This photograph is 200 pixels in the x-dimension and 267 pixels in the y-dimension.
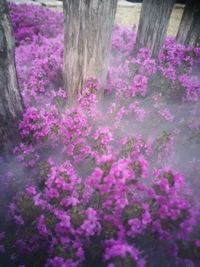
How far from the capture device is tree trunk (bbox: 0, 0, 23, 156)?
8.51 ft

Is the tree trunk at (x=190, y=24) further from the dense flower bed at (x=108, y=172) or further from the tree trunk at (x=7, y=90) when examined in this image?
the tree trunk at (x=7, y=90)

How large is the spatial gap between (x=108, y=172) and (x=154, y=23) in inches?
114

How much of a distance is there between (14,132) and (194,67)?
3.85m

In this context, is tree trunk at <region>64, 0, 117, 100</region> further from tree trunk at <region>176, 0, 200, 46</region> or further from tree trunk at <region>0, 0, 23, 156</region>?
tree trunk at <region>176, 0, 200, 46</region>

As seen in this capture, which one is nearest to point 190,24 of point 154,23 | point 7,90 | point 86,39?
point 154,23

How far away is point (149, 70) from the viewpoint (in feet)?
13.5

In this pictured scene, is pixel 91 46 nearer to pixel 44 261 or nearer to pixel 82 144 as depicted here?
pixel 82 144

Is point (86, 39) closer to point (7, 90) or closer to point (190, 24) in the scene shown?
point (7, 90)

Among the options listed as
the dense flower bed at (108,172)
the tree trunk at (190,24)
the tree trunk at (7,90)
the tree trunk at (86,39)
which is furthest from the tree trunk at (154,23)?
the tree trunk at (7,90)

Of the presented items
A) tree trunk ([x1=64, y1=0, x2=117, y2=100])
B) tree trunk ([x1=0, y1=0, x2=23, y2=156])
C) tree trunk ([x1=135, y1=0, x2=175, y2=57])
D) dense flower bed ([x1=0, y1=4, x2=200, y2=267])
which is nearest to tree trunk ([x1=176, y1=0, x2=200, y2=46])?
dense flower bed ([x1=0, y1=4, x2=200, y2=267])

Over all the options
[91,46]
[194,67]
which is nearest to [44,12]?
[194,67]

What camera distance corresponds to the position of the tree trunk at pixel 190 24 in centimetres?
482

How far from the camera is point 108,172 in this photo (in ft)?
7.59

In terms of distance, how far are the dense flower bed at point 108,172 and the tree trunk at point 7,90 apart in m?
0.15
